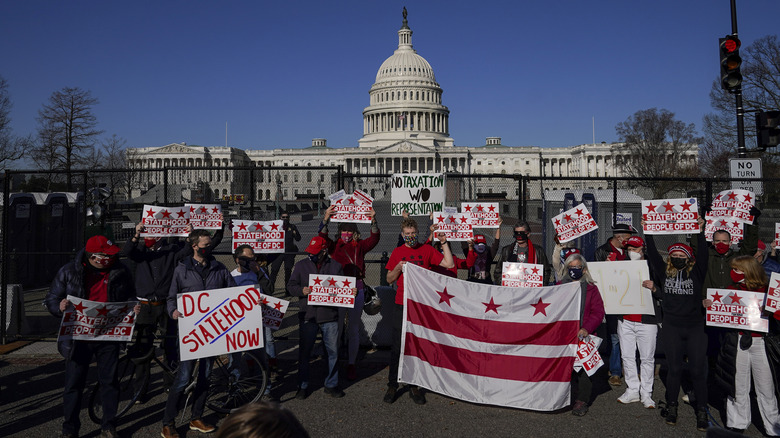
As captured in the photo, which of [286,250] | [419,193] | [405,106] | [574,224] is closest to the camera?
[574,224]

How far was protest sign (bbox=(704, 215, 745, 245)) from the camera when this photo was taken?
8125mm

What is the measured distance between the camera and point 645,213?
7.60 metres

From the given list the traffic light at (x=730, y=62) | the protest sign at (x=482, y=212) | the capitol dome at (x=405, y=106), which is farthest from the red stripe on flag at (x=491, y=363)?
the capitol dome at (x=405, y=106)

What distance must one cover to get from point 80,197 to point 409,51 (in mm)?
116054

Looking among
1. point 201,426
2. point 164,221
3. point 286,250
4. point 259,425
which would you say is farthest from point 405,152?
point 259,425

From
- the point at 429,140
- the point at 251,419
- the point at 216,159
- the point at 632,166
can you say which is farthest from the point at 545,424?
the point at 429,140

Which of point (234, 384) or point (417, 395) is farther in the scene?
point (417, 395)

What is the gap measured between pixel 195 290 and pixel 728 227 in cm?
715

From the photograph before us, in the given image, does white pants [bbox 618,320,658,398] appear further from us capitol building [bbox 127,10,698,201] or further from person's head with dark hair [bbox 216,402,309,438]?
us capitol building [bbox 127,10,698,201]

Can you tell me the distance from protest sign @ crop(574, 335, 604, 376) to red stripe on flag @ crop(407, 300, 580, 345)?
0.10m

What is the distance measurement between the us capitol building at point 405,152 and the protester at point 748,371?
7179 cm

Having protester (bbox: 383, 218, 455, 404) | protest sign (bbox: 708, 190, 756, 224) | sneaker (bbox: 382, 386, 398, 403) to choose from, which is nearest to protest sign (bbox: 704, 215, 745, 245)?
protest sign (bbox: 708, 190, 756, 224)

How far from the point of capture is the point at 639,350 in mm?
6246

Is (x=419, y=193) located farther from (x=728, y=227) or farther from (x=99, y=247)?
(x=99, y=247)
